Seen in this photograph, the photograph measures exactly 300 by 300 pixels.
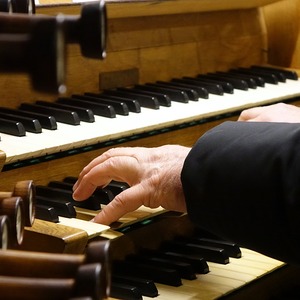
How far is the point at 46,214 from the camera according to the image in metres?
1.36

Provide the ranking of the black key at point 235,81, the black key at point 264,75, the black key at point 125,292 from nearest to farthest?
the black key at point 125,292
the black key at point 235,81
the black key at point 264,75

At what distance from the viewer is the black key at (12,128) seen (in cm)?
154

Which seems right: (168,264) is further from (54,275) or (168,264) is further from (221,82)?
(54,275)

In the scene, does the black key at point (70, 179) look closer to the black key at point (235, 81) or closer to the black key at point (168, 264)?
the black key at point (168, 264)

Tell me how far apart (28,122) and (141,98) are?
44 cm

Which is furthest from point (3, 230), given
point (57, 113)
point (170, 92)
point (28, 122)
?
point (170, 92)

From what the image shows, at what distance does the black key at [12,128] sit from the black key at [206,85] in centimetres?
76

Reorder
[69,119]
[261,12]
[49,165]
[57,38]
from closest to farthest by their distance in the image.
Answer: [57,38] → [49,165] → [69,119] → [261,12]

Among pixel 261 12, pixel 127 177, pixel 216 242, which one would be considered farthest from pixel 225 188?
pixel 261 12

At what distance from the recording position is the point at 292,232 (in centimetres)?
115

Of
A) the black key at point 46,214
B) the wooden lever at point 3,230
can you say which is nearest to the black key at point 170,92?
the black key at point 46,214

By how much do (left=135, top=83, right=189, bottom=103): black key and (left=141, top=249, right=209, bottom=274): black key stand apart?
18.7 inches

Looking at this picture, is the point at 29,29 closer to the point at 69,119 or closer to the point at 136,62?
the point at 69,119

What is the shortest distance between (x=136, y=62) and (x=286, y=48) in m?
0.78
